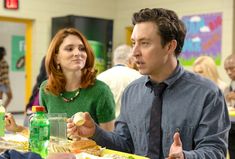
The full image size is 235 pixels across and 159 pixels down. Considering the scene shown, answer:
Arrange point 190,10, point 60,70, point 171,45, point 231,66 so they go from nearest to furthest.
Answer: point 171,45 < point 60,70 < point 231,66 < point 190,10

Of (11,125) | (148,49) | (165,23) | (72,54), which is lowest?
(11,125)

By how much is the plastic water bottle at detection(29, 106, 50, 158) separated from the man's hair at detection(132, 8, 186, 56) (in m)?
0.70

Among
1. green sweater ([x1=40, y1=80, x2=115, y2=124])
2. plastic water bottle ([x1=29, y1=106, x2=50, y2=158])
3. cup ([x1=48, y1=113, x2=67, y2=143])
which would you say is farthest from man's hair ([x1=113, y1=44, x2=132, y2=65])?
plastic water bottle ([x1=29, y1=106, x2=50, y2=158])

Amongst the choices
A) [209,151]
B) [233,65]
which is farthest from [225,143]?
[233,65]

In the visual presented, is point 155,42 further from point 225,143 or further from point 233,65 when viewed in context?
point 233,65

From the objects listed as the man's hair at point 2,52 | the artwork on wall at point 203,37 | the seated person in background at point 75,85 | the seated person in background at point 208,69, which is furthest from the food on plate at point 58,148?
the man's hair at point 2,52

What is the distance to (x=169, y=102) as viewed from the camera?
2.19m

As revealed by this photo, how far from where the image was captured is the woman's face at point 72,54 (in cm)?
309

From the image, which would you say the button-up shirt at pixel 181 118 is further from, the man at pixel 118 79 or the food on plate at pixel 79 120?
the man at pixel 118 79

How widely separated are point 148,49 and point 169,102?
11.6 inches

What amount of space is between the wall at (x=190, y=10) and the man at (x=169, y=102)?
5.34 meters

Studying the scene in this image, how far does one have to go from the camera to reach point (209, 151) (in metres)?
1.99

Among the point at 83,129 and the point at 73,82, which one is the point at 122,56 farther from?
the point at 83,129

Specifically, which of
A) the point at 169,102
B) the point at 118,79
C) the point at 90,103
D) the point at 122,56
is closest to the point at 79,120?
the point at 169,102
